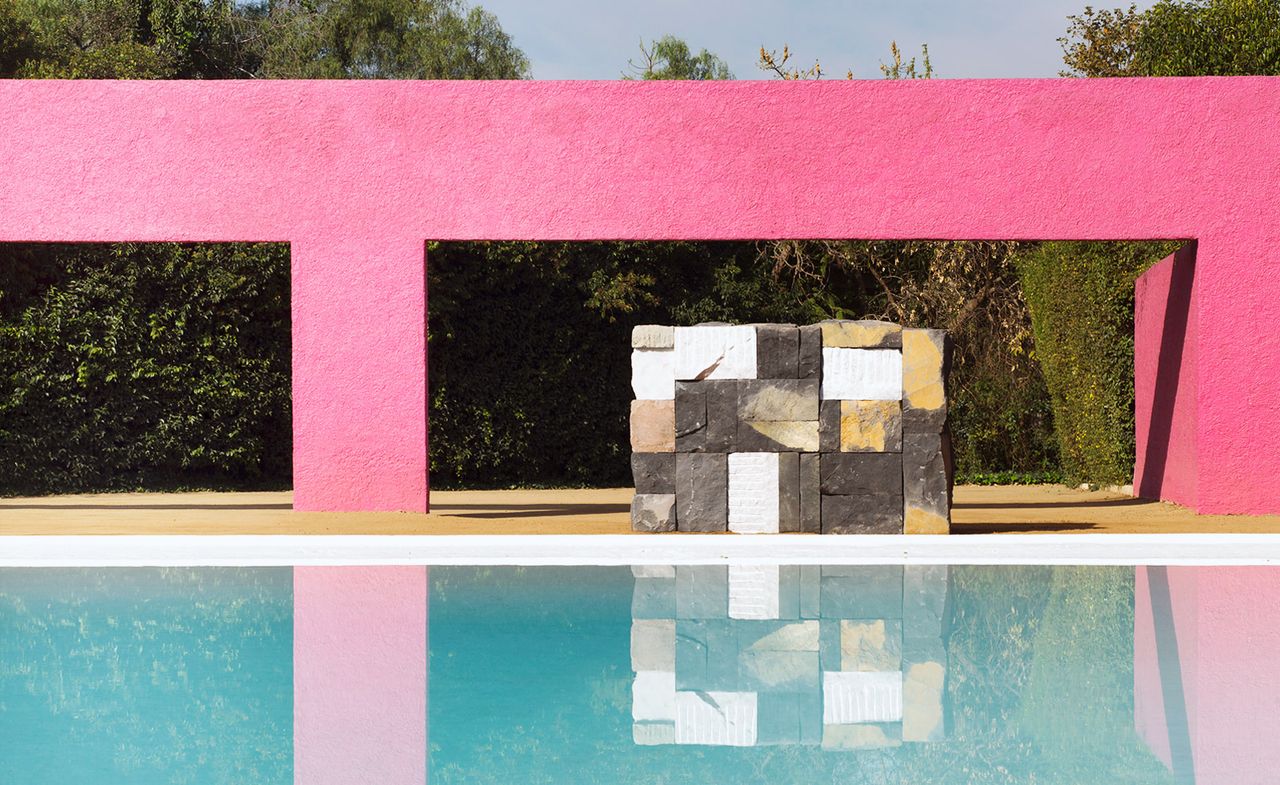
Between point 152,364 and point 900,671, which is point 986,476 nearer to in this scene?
point 152,364

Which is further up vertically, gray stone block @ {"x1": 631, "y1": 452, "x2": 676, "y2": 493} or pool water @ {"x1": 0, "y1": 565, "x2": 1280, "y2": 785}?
gray stone block @ {"x1": 631, "y1": 452, "x2": 676, "y2": 493}

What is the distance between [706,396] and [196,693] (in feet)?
18.5

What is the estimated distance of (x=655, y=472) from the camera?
34.7ft

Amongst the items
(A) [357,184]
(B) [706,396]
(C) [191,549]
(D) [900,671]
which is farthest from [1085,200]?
(C) [191,549]

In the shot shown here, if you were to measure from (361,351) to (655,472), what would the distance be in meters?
2.90

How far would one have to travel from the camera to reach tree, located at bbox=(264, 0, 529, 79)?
99.0 ft

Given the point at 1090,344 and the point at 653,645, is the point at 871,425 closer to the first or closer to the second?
the point at 653,645

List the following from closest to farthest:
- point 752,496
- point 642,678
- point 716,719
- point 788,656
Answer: point 716,719, point 642,678, point 788,656, point 752,496

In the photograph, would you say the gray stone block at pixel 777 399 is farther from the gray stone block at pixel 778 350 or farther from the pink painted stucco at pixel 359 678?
the pink painted stucco at pixel 359 678

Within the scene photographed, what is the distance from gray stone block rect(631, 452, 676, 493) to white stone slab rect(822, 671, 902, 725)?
487 cm

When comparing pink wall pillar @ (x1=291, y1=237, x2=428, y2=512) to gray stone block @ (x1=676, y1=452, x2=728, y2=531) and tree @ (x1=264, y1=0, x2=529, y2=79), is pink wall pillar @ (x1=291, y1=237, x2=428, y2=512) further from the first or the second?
tree @ (x1=264, y1=0, x2=529, y2=79)

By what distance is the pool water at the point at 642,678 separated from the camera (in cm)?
438

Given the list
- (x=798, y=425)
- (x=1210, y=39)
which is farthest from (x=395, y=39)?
(x=798, y=425)

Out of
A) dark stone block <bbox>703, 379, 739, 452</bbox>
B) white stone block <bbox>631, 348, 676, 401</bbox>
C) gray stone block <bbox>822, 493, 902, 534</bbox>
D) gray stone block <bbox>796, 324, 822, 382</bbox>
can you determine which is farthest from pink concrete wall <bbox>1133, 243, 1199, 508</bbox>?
white stone block <bbox>631, 348, 676, 401</bbox>
